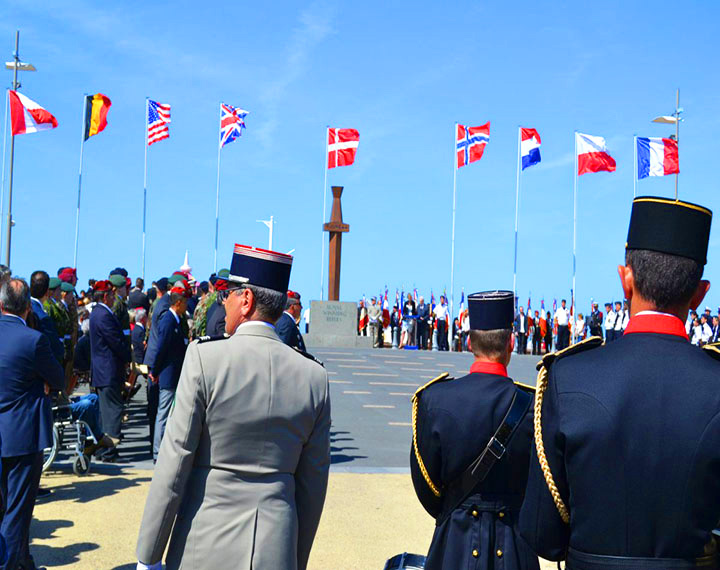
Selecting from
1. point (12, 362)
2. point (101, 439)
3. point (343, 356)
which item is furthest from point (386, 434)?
point (343, 356)

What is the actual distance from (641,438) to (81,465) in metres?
7.60

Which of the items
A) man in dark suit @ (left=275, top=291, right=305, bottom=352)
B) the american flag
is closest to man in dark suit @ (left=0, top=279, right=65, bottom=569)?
man in dark suit @ (left=275, top=291, right=305, bottom=352)

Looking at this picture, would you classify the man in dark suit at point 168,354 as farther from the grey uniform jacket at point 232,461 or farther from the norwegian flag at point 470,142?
the norwegian flag at point 470,142

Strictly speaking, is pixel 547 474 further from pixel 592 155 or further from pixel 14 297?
pixel 592 155

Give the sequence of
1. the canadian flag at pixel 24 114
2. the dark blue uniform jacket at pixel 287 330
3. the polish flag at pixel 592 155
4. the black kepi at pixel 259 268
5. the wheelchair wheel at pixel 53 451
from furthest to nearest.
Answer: the polish flag at pixel 592 155 → the canadian flag at pixel 24 114 → the dark blue uniform jacket at pixel 287 330 → the wheelchair wheel at pixel 53 451 → the black kepi at pixel 259 268

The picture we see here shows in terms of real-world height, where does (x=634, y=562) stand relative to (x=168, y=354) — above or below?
below

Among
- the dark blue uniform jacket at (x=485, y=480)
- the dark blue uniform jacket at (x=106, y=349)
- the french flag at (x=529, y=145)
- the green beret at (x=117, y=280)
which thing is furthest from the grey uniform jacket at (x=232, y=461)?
the french flag at (x=529, y=145)

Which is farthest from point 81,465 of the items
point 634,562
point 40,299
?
point 634,562

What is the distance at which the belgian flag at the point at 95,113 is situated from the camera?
29969 millimetres

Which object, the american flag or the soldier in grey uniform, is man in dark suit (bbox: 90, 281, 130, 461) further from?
the american flag

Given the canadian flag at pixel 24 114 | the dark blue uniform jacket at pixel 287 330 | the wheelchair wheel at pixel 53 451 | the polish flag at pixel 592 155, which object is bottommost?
the wheelchair wheel at pixel 53 451

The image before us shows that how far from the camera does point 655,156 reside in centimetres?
3039

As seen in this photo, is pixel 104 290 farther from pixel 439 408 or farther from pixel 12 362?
pixel 439 408

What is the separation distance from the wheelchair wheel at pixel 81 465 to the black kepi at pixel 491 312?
6114mm
